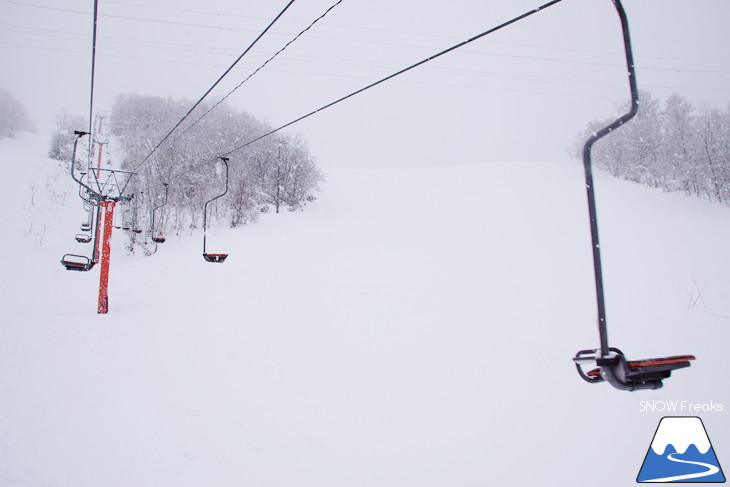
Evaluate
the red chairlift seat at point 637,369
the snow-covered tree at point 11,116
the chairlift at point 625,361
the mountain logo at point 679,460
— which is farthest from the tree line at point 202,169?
the mountain logo at point 679,460

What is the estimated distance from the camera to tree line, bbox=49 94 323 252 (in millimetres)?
21500

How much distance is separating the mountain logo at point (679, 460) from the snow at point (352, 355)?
33 centimetres

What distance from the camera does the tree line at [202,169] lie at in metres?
21.5

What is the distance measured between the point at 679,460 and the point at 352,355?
215 inches

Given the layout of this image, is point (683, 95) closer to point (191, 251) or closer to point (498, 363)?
point (498, 363)

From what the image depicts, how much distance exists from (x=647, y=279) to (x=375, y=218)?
15288 mm

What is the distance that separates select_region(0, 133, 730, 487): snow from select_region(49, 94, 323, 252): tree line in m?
3.06

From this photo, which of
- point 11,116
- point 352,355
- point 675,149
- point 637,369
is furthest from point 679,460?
point 11,116

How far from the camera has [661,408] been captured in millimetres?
5961

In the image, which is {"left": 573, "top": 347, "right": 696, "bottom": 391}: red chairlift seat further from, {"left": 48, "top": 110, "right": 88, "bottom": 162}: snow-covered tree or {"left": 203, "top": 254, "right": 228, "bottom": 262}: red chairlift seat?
{"left": 48, "top": 110, "right": 88, "bottom": 162}: snow-covered tree

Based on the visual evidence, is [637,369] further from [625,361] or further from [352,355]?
[352,355]

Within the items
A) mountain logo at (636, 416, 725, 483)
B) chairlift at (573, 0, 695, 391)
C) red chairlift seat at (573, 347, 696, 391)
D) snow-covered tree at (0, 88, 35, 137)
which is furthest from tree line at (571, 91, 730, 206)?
snow-covered tree at (0, 88, 35, 137)

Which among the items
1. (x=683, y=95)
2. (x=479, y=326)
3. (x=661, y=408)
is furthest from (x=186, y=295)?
(x=683, y=95)

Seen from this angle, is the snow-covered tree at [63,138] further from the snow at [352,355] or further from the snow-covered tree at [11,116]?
the snow at [352,355]
